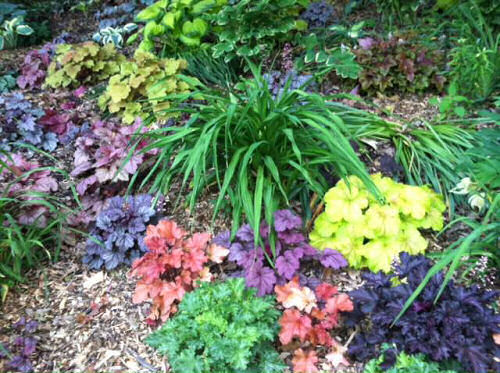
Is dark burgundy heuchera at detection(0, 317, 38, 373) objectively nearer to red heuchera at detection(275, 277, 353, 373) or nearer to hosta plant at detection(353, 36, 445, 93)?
red heuchera at detection(275, 277, 353, 373)

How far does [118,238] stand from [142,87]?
159 centimetres

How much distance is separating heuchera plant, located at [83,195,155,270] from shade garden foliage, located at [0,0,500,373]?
1 cm

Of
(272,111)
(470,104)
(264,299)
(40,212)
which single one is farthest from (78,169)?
(470,104)

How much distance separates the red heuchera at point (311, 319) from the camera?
223 centimetres

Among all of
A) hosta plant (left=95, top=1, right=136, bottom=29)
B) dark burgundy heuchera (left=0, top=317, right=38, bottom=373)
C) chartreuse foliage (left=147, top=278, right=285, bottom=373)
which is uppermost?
hosta plant (left=95, top=1, right=136, bottom=29)

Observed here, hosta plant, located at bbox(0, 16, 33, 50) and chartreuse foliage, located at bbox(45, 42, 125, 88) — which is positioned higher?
hosta plant, located at bbox(0, 16, 33, 50)

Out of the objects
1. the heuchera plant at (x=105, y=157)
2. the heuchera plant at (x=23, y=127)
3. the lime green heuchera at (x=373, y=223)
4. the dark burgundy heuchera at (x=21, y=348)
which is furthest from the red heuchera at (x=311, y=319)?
the heuchera plant at (x=23, y=127)

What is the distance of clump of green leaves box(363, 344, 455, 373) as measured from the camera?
201 cm

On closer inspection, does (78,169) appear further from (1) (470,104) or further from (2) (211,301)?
(1) (470,104)

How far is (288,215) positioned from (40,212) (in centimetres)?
153

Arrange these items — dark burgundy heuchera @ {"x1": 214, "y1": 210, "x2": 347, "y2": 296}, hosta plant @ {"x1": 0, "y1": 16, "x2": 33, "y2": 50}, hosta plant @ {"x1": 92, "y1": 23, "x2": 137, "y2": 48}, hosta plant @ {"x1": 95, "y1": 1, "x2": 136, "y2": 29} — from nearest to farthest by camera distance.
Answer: dark burgundy heuchera @ {"x1": 214, "y1": 210, "x2": 347, "y2": 296}
hosta plant @ {"x1": 92, "y1": 23, "x2": 137, "y2": 48}
hosta plant @ {"x1": 0, "y1": 16, "x2": 33, "y2": 50}
hosta plant @ {"x1": 95, "y1": 1, "x2": 136, "y2": 29}

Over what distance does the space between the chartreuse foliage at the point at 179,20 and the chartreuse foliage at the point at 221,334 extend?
2.65 m

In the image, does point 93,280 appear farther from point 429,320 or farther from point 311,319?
point 429,320

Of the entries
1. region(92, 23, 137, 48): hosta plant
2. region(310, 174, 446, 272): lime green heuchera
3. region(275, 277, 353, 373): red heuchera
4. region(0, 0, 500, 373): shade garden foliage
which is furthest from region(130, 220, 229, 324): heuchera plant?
region(92, 23, 137, 48): hosta plant
